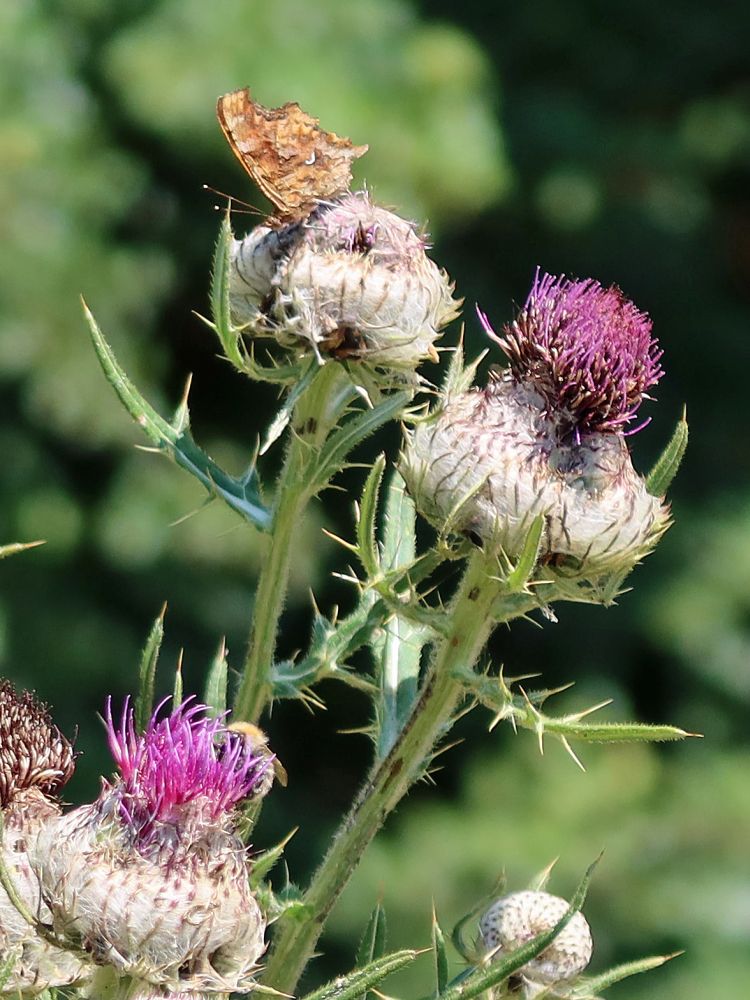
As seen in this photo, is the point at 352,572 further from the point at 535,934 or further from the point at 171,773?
the point at 535,934

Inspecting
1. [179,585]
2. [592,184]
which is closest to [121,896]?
[179,585]

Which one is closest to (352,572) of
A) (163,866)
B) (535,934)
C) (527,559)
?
(527,559)

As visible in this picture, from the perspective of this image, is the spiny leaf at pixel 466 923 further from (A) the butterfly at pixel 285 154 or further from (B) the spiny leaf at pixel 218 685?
(A) the butterfly at pixel 285 154

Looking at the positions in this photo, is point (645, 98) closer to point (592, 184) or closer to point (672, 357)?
point (592, 184)

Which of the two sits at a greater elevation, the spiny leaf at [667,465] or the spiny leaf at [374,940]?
the spiny leaf at [667,465]

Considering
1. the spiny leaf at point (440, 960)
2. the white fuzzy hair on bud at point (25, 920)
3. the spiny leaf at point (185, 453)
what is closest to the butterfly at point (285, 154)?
the spiny leaf at point (185, 453)

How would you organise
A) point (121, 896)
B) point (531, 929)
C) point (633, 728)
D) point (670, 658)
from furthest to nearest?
point (670, 658) < point (531, 929) < point (633, 728) < point (121, 896)
